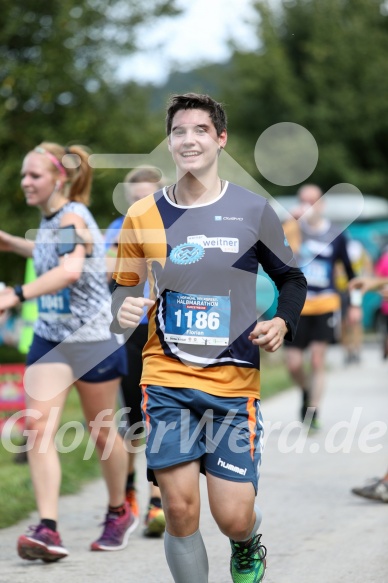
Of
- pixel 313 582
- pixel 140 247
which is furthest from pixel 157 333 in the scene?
pixel 313 582

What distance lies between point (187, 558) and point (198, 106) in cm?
174

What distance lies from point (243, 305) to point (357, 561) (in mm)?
1766

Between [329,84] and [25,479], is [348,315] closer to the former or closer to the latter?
[25,479]

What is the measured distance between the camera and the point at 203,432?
4332mm

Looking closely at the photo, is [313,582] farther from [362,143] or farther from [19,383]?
[362,143]

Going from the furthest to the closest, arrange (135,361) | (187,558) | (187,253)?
1. (135,361)
2. (187,253)
3. (187,558)

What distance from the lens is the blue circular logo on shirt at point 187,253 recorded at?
438 cm

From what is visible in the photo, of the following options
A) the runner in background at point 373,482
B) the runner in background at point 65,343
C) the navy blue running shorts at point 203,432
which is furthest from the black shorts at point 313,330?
the navy blue running shorts at point 203,432

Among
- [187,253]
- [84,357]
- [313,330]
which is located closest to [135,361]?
[84,357]

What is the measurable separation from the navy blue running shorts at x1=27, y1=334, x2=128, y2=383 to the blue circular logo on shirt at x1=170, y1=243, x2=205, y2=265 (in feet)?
5.36

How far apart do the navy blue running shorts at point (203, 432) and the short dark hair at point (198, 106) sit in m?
1.06

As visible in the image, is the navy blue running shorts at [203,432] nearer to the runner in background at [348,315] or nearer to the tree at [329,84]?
the runner in background at [348,315]

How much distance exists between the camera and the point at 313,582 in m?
5.14

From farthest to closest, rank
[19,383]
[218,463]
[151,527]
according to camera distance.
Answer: [19,383] < [151,527] < [218,463]
